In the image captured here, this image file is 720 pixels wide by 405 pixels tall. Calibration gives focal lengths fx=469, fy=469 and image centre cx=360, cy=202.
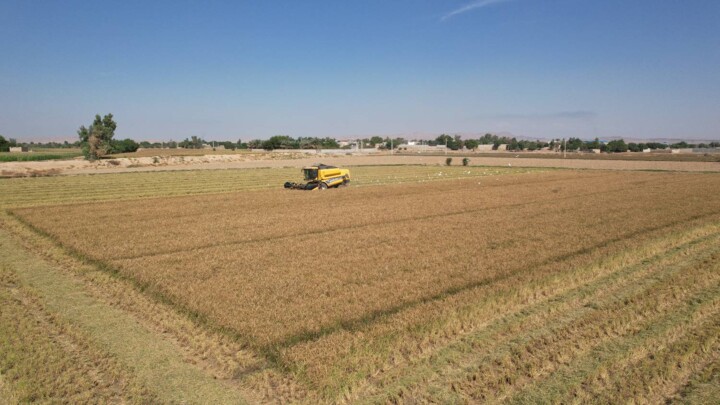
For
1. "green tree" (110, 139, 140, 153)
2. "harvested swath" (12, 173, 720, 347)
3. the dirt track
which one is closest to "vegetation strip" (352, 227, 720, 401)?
"harvested swath" (12, 173, 720, 347)

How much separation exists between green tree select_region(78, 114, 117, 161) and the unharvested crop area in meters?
72.4

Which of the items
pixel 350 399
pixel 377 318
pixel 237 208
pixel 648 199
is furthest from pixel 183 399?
pixel 648 199

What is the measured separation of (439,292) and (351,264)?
3262 millimetres

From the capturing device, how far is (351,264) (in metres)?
13.0

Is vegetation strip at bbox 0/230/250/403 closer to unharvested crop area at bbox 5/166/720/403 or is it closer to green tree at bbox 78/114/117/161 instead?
unharvested crop area at bbox 5/166/720/403

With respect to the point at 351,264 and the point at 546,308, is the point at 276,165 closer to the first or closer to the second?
the point at 351,264

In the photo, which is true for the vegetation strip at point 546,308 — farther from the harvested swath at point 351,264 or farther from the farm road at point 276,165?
the farm road at point 276,165

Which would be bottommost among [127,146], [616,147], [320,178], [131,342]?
[131,342]

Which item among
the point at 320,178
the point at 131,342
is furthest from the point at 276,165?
the point at 131,342

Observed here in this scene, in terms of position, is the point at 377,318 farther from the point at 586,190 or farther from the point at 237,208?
the point at 586,190

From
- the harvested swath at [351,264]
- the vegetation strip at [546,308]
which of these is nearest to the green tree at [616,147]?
the harvested swath at [351,264]

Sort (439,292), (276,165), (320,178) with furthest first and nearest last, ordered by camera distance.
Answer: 1. (276,165)
2. (320,178)
3. (439,292)

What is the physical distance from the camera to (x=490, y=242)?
51.4 ft

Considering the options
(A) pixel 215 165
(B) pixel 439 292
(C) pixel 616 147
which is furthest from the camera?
(C) pixel 616 147
